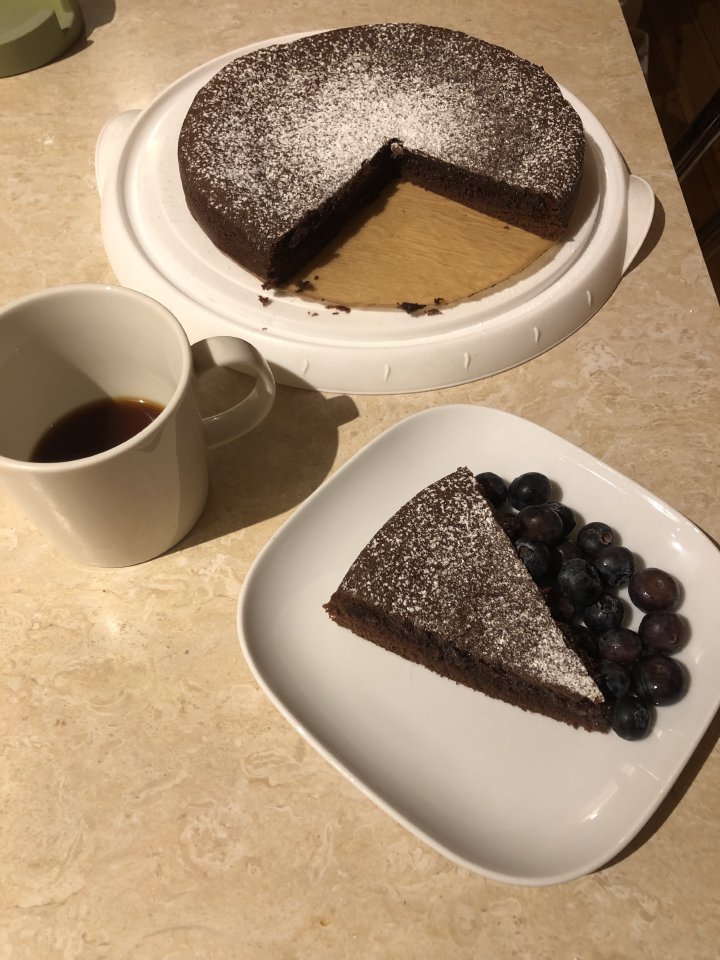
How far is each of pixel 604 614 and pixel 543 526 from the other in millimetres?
149

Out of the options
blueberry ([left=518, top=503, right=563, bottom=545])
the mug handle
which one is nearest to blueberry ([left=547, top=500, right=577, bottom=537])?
blueberry ([left=518, top=503, right=563, bottom=545])

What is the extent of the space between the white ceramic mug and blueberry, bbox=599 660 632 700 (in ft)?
2.02

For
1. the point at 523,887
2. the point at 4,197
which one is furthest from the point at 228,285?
the point at 523,887

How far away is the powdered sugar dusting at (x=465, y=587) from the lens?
0.99m

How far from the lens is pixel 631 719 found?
94 centimetres

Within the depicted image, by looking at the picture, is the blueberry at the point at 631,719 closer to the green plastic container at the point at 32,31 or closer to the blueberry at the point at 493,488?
the blueberry at the point at 493,488

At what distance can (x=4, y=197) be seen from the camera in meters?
1.65

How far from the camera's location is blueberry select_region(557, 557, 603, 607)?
105cm

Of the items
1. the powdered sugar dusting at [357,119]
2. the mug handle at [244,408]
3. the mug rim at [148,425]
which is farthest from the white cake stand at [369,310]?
the mug rim at [148,425]

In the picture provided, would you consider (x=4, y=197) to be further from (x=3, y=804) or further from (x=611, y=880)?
(x=611, y=880)

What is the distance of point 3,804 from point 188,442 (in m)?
0.53

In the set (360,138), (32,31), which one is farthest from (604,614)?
(32,31)

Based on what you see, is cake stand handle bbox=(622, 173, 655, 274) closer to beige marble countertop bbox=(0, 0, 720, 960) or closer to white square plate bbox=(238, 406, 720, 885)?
beige marble countertop bbox=(0, 0, 720, 960)

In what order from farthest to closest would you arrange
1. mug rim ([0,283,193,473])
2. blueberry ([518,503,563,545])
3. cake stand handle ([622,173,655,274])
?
cake stand handle ([622,173,655,274]) < blueberry ([518,503,563,545]) < mug rim ([0,283,193,473])
